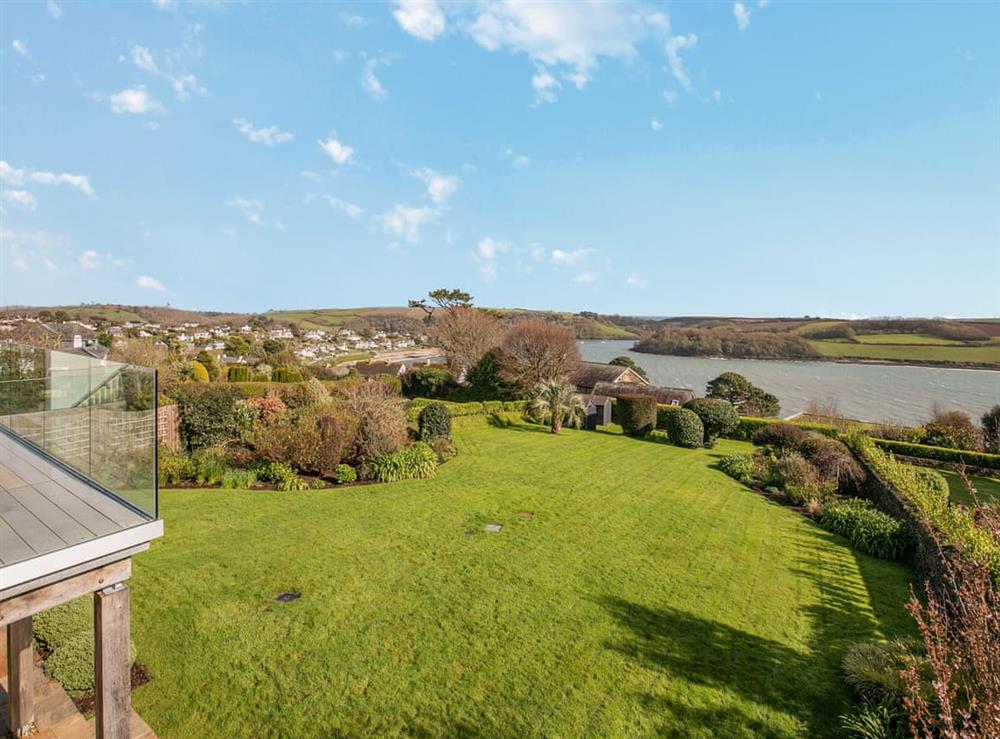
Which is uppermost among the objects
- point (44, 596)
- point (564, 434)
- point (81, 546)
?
point (81, 546)

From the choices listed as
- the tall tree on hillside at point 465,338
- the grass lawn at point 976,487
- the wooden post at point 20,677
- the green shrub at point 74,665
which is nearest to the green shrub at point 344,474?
the green shrub at point 74,665

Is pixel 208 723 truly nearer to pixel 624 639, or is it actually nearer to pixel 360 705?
pixel 360 705

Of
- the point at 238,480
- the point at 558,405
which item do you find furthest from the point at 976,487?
the point at 238,480

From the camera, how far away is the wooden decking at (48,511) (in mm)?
3121

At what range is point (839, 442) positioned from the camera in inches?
722

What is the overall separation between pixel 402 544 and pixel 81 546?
238 inches

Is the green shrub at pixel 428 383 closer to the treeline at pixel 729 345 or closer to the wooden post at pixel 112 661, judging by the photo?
the wooden post at pixel 112 661

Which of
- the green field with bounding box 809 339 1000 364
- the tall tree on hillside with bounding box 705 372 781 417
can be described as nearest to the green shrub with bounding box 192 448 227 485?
the tall tree on hillside with bounding box 705 372 781 417

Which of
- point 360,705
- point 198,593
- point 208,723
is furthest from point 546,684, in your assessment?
point 198,593

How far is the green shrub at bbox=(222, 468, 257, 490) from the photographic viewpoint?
39.2 ft

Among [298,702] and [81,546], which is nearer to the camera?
[81,546]

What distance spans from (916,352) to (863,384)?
1598cm

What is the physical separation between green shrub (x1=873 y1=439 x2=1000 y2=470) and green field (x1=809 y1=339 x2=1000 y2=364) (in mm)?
42342

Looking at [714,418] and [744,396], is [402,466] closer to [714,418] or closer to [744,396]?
[714,418]
